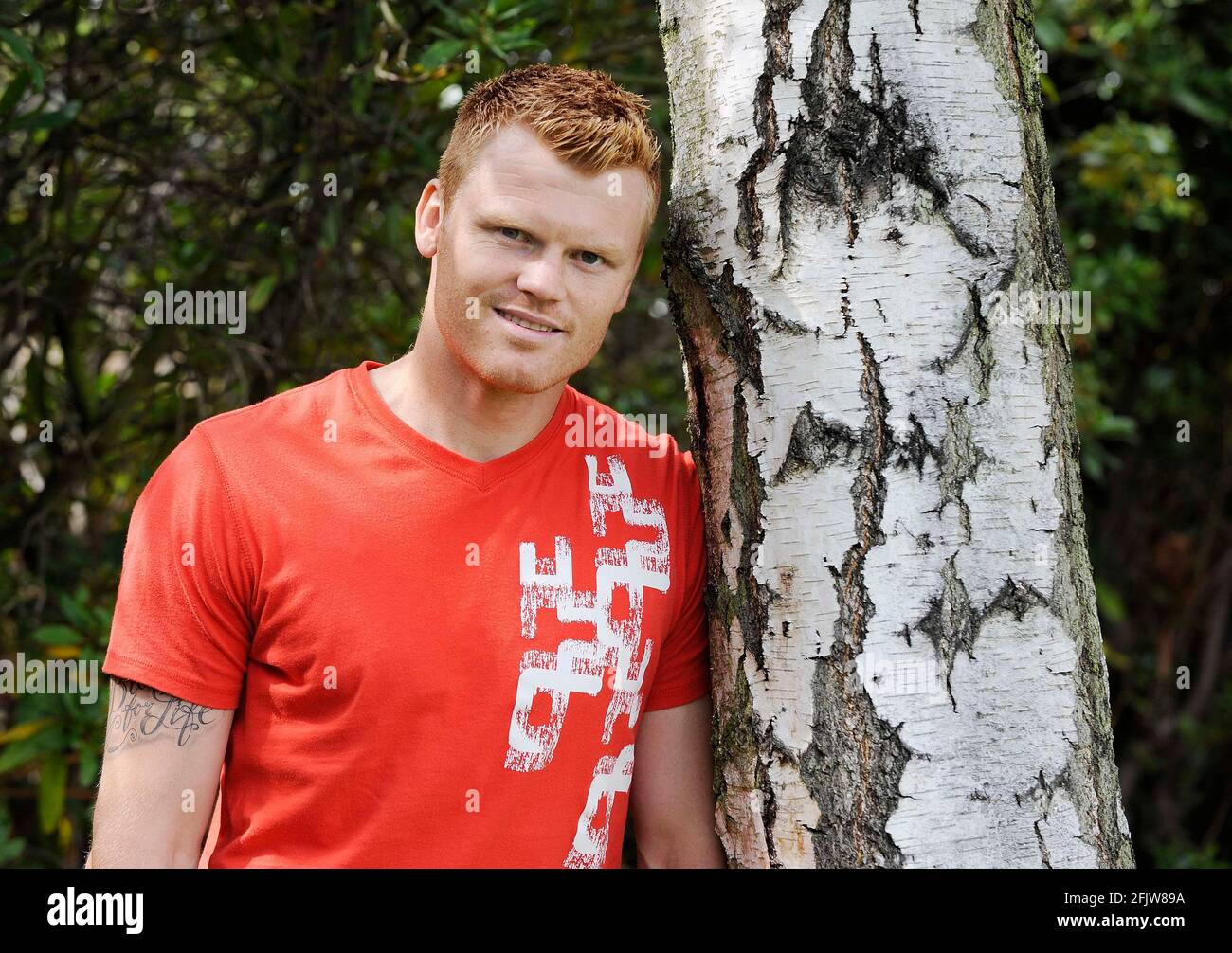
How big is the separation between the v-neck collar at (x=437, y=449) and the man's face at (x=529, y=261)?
0.41 ft

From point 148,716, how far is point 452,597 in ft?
1.51

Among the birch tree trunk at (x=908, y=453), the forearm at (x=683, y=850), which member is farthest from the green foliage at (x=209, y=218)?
the forearm at (x=683, y=850)

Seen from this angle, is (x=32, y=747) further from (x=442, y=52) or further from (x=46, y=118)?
(x=442, y=52)

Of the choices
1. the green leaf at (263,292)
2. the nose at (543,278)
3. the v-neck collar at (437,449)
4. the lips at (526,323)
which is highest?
the green leaf at (263,292)

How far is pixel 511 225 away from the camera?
1701 millimetres

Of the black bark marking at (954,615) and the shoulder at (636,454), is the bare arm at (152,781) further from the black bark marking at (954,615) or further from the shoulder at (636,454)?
the black bark marking at (954,615)

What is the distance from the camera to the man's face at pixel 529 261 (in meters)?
1.70

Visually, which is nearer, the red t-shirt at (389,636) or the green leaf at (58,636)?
the red t-shirt at (389,636)

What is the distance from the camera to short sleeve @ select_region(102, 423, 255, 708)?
1.63 metres

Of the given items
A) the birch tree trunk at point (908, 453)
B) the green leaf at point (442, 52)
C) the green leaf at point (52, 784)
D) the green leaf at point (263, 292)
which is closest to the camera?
the birch tree trunk at point (908, 453)

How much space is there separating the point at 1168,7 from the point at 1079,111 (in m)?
0.49

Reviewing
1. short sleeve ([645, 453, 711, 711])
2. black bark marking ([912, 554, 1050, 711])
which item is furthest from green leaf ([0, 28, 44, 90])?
black bark marking ([912, 554, 1050, 711])
